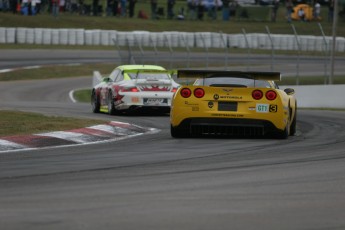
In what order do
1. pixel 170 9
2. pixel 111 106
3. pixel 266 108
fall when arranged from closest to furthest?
pixel 266 108 < pixel 111 106 < pixel 170 9

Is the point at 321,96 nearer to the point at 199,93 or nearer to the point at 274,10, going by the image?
the point at 199,93

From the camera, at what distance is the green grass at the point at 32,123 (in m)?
14.8

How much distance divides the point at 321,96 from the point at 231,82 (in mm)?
17140

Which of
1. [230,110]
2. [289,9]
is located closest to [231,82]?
[230,110]

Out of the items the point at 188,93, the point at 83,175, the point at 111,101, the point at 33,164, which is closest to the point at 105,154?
the point at 33,164

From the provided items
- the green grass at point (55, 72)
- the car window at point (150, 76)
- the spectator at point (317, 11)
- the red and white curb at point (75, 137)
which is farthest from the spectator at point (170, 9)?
the red and white curb at point (75, 137)

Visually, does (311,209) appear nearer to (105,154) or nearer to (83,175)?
(83,175)

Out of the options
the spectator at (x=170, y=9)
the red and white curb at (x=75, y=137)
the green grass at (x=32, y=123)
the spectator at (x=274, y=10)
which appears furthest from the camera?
the spectator at (x=170, y=9)

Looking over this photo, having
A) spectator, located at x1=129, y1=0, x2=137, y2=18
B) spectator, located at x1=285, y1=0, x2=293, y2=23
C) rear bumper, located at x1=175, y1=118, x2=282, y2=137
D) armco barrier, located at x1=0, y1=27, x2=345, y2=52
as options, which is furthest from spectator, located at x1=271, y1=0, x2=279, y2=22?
rear bumper, located at x1=175, y1=118, x2=282, y2=137

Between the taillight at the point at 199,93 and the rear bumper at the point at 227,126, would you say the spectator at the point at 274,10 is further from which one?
the taillight at the point at 199,93

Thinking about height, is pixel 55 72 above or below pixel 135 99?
below

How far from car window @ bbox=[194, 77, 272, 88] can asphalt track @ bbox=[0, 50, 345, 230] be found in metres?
1.39

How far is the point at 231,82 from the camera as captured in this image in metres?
15.8

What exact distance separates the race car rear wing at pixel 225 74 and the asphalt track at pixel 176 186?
1432 millimetres
